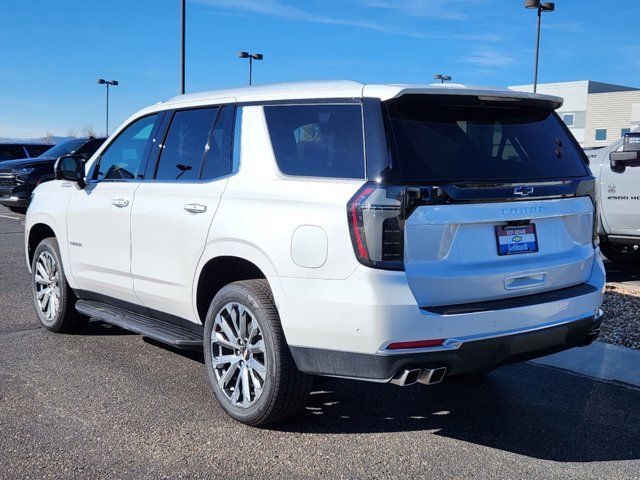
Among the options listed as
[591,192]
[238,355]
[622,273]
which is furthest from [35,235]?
[622,273]

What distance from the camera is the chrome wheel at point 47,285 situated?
6.01m

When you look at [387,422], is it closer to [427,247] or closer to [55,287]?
[427,247]

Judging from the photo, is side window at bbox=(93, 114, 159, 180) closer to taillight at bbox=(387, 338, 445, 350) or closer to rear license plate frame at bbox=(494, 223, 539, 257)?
taillight at bbox=(387, 338, 445, 350)

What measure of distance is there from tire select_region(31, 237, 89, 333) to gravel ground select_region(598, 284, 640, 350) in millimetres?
4421

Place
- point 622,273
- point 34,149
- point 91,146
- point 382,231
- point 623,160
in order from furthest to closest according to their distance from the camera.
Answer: point 34,149, point 91,146, point 622,273, point 623,160, point 382,231

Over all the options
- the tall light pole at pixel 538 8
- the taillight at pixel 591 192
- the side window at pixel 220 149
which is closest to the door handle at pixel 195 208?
the side window at pixel 220 149

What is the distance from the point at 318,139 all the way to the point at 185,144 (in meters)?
1.29

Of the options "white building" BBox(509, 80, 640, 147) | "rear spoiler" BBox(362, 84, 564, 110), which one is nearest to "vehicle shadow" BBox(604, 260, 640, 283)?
"rear spoiler" BBox(362, 84, 564, 110)

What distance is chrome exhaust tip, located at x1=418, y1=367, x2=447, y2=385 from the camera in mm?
3432

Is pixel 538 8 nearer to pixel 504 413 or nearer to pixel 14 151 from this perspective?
pixel 14 151

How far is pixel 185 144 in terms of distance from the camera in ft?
Answer: 15.6

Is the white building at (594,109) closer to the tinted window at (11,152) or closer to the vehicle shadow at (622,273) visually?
the tinted window at (11,152)

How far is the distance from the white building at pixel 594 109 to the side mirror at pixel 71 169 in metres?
52.0

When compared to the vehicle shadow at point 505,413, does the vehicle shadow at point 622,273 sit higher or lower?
higher
